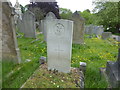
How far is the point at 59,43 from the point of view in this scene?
2994 millimetres

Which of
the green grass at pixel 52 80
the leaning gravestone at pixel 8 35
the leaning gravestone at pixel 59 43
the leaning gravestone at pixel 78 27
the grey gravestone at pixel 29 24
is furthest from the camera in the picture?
the grey gravestone at pixel 29 24

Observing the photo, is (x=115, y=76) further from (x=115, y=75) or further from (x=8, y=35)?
(x=8, y=35)

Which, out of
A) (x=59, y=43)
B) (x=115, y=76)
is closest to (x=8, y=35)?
(x=59, y=43)

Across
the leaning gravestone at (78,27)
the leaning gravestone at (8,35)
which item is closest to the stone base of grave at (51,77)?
the leaning gravestone at (8,35)

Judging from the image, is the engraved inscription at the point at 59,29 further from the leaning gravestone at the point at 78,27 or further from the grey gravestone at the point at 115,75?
the leaning gravestone at the point at 78,27

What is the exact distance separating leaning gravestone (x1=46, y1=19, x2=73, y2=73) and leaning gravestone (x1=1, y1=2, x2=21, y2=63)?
4.93ft

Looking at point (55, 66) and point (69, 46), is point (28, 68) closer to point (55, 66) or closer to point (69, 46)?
point (55, 66)

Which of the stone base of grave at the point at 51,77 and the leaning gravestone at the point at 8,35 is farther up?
the leaning gravestone at the point at 8,35

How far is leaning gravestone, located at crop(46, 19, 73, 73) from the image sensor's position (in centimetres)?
280

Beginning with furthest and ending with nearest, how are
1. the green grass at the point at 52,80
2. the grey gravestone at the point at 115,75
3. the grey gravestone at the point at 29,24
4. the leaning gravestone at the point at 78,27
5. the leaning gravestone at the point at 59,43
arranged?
the grey gravestone at the point at 29,24
the leaning gravestone at the point at 78,27
the leaning gravestone at the point at 59,43
the green grass at the point at 52,80
the grey gravestone at the point at 115,75

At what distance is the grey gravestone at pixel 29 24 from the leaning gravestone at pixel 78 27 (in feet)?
12.3

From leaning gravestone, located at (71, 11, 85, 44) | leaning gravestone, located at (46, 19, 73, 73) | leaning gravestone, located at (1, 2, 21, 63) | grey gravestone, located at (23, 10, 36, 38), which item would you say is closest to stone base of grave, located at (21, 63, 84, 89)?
leaning gravestone, located at (46, 19, 73, 73)

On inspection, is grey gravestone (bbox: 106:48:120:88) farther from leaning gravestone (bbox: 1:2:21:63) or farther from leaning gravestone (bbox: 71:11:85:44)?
leaning gravestone (bbox: 71:11:85:44)

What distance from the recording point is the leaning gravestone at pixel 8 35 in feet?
10.8
